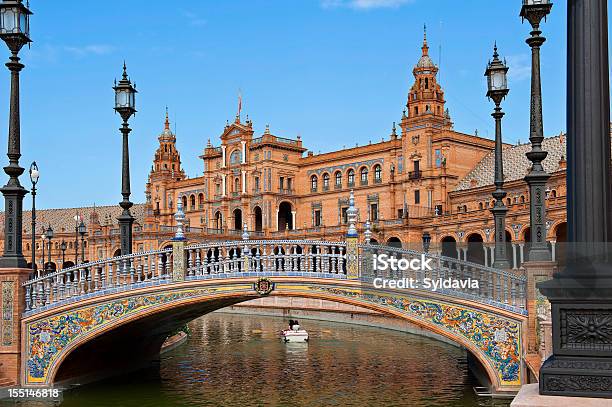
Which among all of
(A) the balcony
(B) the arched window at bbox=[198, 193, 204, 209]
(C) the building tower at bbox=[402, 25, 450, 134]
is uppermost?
(C) the building tower at bbox=[402, 25, 450, 134]

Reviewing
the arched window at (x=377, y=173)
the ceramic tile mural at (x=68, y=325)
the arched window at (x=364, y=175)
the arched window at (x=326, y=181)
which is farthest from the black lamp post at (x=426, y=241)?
the arched window at (x=326, y=181)

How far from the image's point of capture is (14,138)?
1495 centimetres

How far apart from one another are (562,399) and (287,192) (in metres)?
67.2

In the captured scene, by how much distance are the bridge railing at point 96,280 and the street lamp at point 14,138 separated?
2.34 ft

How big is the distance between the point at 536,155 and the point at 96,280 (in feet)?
29.7

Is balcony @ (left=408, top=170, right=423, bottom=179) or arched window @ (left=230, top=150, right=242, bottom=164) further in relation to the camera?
arched window @ (left=230, top=150, right=242, bottom=164)

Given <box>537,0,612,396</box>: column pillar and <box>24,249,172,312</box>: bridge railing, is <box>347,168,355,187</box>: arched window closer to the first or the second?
<box>24,249,172,312</box>: bridge railing

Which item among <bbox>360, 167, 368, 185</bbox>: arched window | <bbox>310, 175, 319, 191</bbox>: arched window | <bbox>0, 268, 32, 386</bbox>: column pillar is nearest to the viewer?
<bbox>0, 268, 32, 386</bbox>: column pillar

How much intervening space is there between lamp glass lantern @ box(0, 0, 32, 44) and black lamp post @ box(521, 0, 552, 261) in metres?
9.60

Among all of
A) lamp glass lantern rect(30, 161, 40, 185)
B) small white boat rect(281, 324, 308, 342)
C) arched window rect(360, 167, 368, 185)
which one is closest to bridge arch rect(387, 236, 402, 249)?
arched window rect(360, 167, 368, 185)

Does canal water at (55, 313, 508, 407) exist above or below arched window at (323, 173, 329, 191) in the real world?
below

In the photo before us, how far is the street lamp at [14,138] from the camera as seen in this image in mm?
14703

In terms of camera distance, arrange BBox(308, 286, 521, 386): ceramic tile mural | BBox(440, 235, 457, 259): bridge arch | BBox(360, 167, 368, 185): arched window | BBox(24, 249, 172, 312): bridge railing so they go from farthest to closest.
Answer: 1. BBox(360, 167, 368, 185): arched window
2. BBox(440, 235, 457, 259): bridge arch
3. BBox(24, 249, 172, 312): bridge railing
4. BBox(308, 286, 521, 386): ceramic tile mural

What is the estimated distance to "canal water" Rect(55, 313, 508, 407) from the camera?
1565 cm
